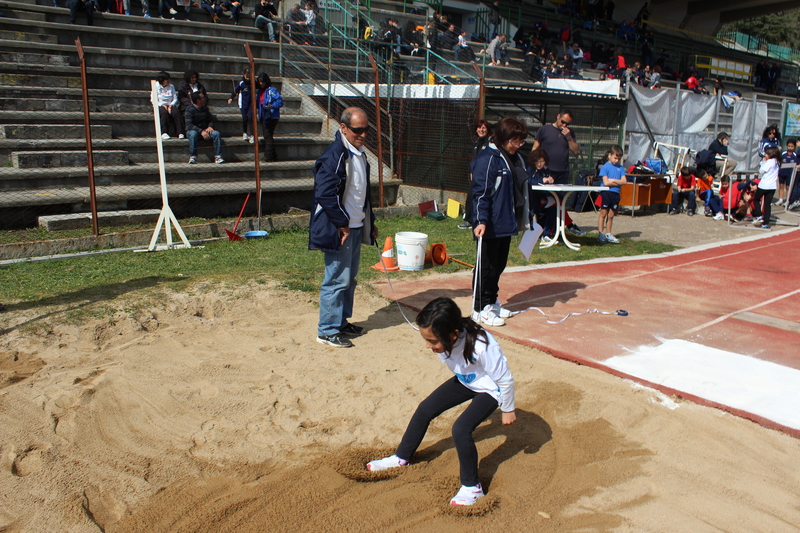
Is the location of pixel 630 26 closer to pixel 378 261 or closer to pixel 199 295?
pixel 378 261

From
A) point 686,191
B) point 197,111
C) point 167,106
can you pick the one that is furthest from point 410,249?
point 686,191

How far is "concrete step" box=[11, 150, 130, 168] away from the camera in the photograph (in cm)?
1070

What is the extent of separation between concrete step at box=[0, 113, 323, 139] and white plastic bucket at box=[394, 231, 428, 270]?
23.3ft

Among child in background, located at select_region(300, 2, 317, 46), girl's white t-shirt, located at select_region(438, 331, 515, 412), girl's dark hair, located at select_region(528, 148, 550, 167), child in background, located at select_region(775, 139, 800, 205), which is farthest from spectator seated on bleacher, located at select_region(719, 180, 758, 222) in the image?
girl's white t-shirt, located at select_region(438, 331, 515, 412)

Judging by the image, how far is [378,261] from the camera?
8875 millimetres

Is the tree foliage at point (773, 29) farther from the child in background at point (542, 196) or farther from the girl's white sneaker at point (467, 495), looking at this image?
the girl's white sneaker at point (467, 495)

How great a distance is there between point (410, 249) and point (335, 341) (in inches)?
110

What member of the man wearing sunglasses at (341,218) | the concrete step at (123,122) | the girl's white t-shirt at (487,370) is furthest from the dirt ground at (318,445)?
the concrete step at (123,122)

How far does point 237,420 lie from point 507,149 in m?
3.57

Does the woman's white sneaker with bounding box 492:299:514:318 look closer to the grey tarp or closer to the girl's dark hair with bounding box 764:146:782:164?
the girl's dark hair with bounding box 764:146:782:164

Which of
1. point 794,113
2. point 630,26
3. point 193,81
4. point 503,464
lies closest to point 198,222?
point 193,81

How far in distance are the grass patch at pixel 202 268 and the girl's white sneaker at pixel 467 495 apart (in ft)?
13.4

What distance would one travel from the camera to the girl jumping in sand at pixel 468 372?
337cm

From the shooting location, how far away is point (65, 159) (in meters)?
11.2
